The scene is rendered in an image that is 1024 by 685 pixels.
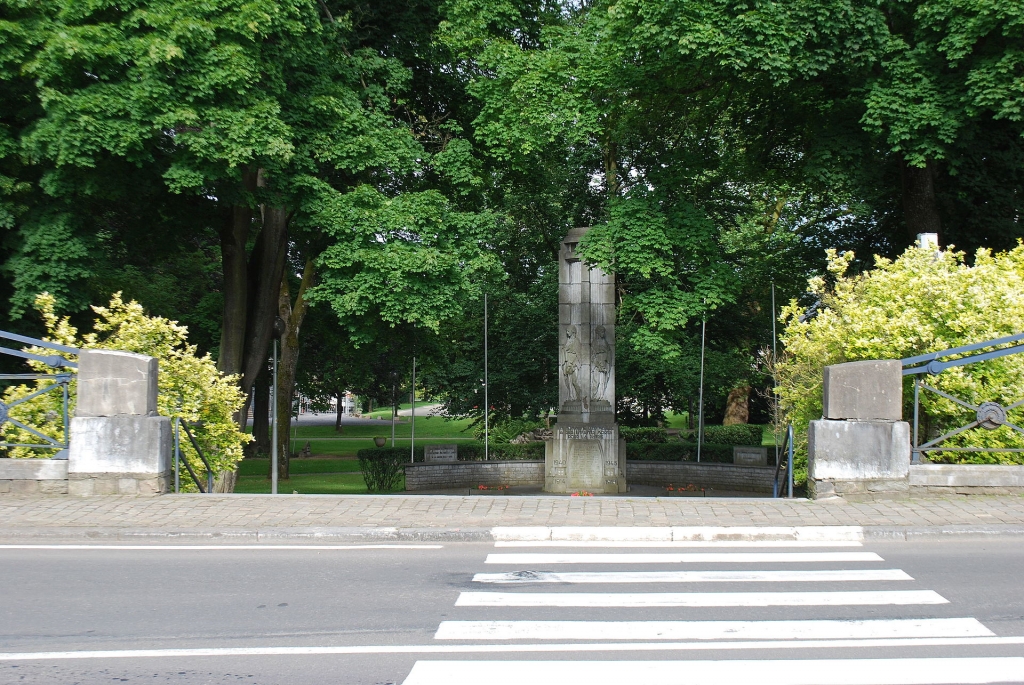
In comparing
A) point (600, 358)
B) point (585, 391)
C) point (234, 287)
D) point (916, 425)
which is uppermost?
point (234, 287)

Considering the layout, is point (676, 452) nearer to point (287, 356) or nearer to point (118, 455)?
point (287, 356)

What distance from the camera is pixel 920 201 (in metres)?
21.7

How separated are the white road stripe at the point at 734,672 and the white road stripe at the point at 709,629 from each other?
1.57 feet

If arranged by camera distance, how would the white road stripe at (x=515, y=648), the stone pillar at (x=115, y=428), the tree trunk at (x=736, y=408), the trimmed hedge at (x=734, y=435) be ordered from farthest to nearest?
the tree trunk at (x=736, y=408), the trimmed hedge at (x=734, y=435), the stone pillar at (x=115, y=428), the white road stripe at (x=515, y=648)

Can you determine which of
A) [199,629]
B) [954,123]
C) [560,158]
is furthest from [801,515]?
[560,158]

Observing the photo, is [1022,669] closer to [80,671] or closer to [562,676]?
[562,676]

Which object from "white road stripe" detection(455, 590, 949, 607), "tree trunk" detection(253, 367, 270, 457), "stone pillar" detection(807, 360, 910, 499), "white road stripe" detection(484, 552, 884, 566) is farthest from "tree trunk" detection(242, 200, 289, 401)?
"white road stripe" detection(455, 590, 949, 607)

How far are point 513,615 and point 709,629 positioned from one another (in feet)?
4.37

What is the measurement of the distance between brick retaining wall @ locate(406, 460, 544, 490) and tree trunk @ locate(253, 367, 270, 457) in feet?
35.3

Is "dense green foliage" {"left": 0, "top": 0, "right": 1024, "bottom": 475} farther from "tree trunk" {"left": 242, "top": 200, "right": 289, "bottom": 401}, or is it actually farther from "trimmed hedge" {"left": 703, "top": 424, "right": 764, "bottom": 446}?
"trimmed hedge" {"left": 703, "top": 424, "right": 764, "bottom": 446}

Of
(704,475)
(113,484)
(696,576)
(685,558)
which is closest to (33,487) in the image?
(113,484)

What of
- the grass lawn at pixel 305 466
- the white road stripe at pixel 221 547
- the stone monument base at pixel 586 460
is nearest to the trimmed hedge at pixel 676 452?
the stone monument base at pixel 586 460

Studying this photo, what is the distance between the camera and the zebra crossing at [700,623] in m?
5.52

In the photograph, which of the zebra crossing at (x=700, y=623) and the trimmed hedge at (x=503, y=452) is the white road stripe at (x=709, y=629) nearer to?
the zebra crossing at (x=700, y=623)
